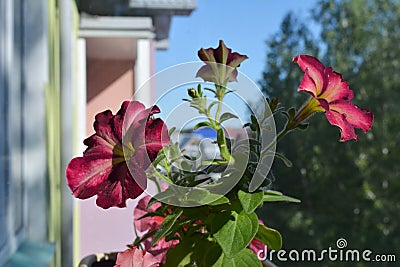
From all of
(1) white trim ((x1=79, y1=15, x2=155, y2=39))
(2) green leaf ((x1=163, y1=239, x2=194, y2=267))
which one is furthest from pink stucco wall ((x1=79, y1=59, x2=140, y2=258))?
(2) green leaf ((x1=163, y1=239, x2=194, y2=267))

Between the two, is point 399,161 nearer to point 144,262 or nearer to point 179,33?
point 179,33

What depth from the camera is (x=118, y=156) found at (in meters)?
0.49

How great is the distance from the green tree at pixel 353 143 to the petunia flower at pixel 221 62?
181 cm

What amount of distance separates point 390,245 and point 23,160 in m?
1.49

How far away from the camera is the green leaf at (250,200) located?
0.49 m

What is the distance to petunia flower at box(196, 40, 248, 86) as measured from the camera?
1.85 feet

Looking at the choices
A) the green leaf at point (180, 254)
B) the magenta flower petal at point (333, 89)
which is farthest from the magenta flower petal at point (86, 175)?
the magenta flower petal at point (333, 89)

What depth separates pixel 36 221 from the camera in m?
1.24

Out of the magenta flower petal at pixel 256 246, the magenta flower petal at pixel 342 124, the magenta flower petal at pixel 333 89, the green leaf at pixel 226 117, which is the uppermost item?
the magenta flower petal at pixel 333 89

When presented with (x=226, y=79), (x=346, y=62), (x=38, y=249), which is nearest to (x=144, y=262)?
(x=226, y=79)

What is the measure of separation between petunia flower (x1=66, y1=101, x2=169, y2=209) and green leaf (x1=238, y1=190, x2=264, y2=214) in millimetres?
81

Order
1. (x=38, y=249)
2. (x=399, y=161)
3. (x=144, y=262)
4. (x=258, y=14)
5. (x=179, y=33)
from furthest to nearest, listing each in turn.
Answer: (x=399, y=161) → (x=258, y=14) → (x=179, y=33) → (x=38, y=249) → (x=144, y=262)

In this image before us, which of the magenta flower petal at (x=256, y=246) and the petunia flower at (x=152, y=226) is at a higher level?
the petunia flower at (x=152, y=226)

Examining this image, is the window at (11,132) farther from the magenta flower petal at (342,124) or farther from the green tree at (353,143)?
the green tree at (353,143)
